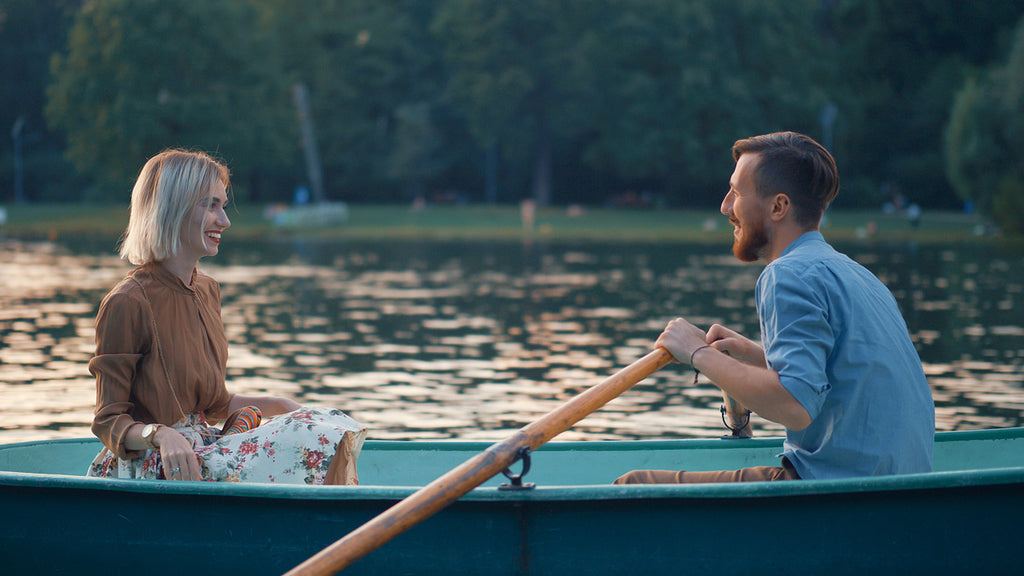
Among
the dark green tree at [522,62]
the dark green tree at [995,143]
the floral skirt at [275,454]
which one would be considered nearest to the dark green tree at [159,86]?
the dark green tree at [522,62]

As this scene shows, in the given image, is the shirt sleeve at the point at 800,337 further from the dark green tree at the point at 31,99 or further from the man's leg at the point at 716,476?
the dark green tree at the point at 31,99

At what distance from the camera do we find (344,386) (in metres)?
10.6

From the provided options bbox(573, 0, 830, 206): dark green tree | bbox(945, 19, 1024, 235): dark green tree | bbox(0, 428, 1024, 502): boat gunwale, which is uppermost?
bbox(573, 0, 830, 206): dark green tree

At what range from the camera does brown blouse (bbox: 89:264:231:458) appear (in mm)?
4355

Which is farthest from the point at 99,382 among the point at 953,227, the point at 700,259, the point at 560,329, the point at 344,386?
the point at 953,227

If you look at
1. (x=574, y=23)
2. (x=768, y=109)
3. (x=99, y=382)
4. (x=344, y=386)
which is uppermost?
(x=574, y=23)

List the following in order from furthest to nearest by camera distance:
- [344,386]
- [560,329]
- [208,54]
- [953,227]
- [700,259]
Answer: [208,54] → [953,227] → [700,259] → [560,329] → [344,386]

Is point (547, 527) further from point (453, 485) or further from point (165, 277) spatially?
point (165, 277)

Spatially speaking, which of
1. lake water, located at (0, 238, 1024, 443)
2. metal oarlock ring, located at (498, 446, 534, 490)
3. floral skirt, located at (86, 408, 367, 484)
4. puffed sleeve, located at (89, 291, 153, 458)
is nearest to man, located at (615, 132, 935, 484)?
metal oarlock ring, located at (498, 446, 534, 490)

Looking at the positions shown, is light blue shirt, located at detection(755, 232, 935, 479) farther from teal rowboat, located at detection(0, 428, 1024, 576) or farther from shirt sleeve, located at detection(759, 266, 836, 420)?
teal rowboat, located at detection(0, 428, 1024, 576)

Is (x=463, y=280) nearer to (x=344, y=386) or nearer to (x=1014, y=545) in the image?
(x=344, y=386)

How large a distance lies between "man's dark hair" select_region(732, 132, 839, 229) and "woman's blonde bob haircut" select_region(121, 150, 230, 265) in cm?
194

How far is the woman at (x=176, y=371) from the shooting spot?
→ 4.36 m

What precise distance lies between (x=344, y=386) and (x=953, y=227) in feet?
119
